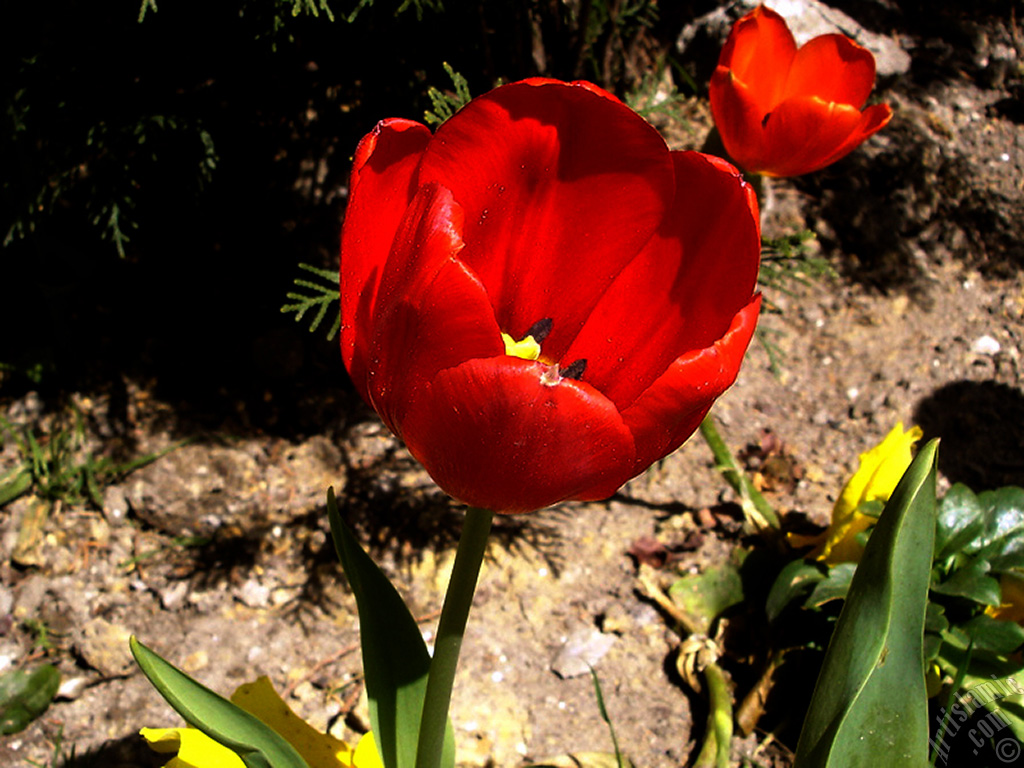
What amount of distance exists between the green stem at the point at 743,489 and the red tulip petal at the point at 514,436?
1.30 meters

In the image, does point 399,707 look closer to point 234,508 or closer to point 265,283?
point 234,508

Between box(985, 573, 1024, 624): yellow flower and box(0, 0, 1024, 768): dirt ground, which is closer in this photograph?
box(985, 573, 1024, 624): yellow flower

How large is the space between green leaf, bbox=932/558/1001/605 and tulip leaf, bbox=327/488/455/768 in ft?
3.19

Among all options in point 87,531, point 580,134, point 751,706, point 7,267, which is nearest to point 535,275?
point 580,134

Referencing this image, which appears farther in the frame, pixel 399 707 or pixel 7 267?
pixel 7 267

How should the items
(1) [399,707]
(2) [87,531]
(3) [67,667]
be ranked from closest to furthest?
(1) [399,707] < (3) [67,667] < (2) [87,531]

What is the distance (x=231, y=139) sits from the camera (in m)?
2.32

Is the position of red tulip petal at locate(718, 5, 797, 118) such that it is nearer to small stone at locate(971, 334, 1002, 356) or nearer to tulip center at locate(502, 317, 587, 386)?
tulip center at locate(502, 317, 587, 386)

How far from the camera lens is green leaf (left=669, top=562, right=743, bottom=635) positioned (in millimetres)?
2037

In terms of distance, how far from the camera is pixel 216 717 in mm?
1055

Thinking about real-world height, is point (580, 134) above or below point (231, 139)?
above

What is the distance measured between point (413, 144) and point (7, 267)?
2.05m

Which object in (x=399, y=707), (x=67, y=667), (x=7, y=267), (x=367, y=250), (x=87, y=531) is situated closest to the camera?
(x=367, y=250)

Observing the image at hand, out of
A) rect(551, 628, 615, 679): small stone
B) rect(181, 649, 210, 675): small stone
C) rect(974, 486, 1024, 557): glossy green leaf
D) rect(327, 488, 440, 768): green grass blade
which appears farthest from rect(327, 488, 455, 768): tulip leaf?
rect(974, 486, 1024, 557): glossy green leaf
